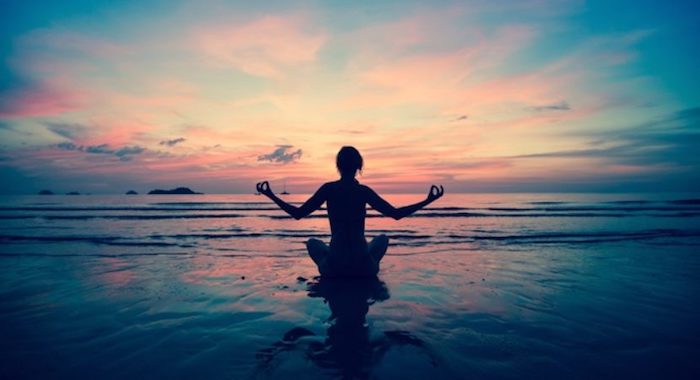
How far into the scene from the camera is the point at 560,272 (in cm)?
778

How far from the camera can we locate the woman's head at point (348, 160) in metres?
5.75

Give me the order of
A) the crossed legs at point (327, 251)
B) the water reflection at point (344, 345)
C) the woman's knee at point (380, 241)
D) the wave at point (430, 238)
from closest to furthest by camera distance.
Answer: the water reflection at point (344, 345) → the crossed legs at point (327, 251) → the woman's knee at point (380, 241) → the wave at point (430, 238)

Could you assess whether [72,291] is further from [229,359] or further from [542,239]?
[542,239]

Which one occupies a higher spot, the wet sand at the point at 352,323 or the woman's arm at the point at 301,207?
the woman's arm at the point at 301,207

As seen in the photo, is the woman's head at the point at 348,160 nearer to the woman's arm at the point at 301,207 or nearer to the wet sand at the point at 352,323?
the woman's arm at the point at 301,207

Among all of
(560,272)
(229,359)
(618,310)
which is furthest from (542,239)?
(229,359)

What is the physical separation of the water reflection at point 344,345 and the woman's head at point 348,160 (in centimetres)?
207

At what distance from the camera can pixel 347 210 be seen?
598cm

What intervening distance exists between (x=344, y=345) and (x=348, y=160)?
9.64 ft

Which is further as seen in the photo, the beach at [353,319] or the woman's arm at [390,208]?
the woman's arm at [390,208]

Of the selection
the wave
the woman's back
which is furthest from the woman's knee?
the wave

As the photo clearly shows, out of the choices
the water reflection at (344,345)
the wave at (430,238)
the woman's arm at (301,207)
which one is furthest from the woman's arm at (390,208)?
the wave at (430,238)

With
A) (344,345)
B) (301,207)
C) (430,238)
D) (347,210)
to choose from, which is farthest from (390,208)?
(430,238)

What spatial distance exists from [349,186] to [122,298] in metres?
4.03
